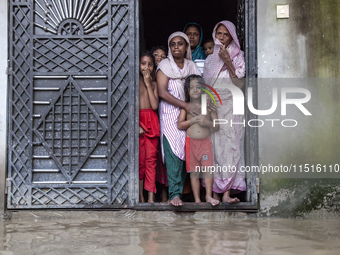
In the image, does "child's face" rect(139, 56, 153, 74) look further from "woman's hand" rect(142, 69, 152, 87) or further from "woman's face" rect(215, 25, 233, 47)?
"woman's face" rect(215, 25, 233, 47)

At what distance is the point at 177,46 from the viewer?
5211mm

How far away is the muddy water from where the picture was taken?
10.7ft

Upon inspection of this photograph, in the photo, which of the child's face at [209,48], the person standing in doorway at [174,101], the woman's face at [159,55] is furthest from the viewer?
the child's face at [209,48]

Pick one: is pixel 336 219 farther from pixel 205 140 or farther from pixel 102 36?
pixel 102 36

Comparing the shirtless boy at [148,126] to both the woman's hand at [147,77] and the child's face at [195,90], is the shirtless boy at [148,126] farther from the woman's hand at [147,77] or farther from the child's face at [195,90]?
the child's face at [195,90]

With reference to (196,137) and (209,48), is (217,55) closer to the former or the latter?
(209,48)

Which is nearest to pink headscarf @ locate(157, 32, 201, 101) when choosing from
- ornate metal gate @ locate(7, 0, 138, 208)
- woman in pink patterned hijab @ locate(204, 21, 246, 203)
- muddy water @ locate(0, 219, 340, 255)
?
woman in pink patterned hijab @ locate(204, 21, 246, 203)

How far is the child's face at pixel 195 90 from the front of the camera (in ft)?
16.9

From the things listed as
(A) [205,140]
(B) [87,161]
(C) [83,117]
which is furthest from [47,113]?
(A) [205,140]

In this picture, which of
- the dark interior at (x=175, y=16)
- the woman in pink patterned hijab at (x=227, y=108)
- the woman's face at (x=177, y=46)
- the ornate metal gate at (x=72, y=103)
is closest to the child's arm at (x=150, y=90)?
the ornate metal gate at (x=72, y=103)

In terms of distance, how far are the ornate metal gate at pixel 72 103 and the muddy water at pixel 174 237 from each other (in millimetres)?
406

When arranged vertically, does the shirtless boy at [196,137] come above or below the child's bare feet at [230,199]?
above

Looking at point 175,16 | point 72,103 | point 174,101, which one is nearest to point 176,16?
point 175,16

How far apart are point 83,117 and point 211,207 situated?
1.84 metres
